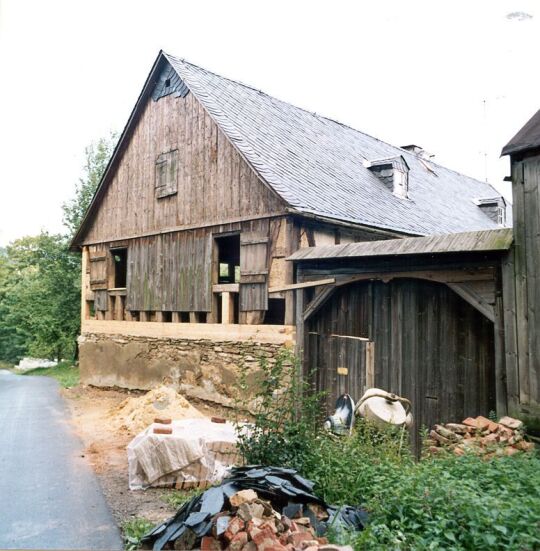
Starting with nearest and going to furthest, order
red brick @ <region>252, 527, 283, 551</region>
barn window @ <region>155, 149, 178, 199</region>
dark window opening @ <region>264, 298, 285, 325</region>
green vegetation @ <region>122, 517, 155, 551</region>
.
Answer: red brick @ <region>252, 527, 283, 551</region> → green vegetation @ <region>122, 517, 155, 551</region> → dark window opening @ <region>264, 298, 285, 325</region> → barn window @ <region>155, 149, 178, 199</region>

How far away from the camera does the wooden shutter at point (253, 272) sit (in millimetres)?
9719

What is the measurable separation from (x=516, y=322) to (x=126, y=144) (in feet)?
36.4

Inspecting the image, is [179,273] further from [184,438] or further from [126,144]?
[184,438]

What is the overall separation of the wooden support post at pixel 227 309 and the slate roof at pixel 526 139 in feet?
20.1

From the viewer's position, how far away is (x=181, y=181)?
12.0 m

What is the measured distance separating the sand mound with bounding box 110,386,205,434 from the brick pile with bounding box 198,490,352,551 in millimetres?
Result: 5334

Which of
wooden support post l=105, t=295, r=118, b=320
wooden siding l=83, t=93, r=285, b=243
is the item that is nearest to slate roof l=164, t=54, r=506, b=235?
wooden siding l=83, t=93, r=285, b=243

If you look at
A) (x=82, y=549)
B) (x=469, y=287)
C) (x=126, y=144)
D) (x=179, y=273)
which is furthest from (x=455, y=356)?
(x=126, y=144)

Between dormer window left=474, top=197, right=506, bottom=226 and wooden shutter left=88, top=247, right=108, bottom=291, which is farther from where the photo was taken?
dormer window left=474, top=197, right=506, bottom=226

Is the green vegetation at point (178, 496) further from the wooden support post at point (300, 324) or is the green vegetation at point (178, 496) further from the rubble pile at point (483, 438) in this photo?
the wooden support post at point (300, 324)

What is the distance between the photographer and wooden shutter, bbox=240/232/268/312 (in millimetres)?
9719

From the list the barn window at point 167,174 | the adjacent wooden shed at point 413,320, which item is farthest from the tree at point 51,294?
the adjacent wooden shed at point 413,320

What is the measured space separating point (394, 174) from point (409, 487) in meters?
10.7

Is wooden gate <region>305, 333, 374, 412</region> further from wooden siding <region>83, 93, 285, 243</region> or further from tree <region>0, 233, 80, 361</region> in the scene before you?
tree <region>0, 233, 80, 361</region>
